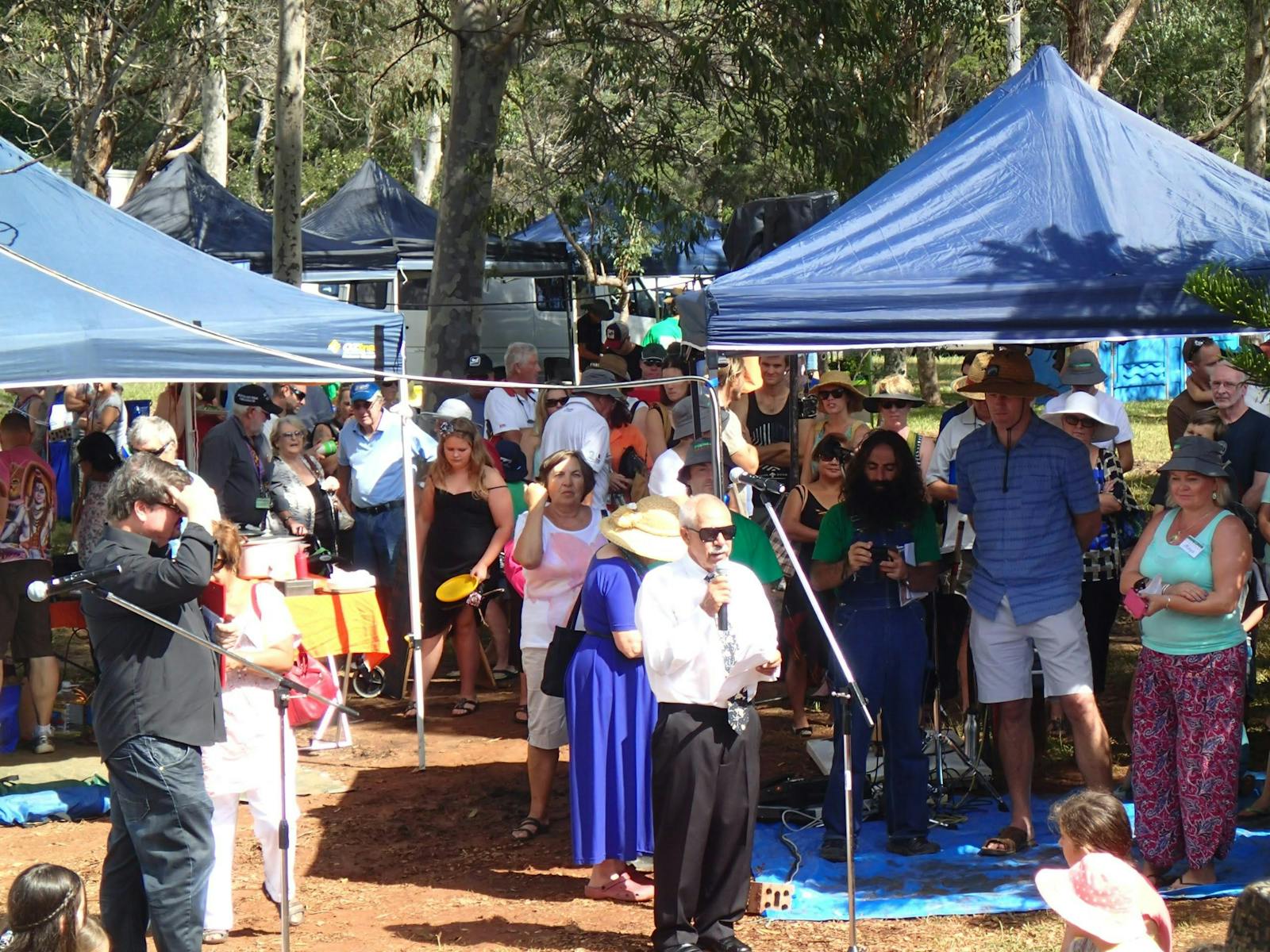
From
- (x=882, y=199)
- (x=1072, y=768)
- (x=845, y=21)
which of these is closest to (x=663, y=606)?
(x=882, y=199)

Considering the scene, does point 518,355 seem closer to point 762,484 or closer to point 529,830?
point 529,830

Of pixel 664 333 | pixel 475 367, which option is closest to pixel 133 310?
pixel 475 367

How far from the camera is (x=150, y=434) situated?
7.24 meters

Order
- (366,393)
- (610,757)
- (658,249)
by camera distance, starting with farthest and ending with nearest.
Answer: (658,249), (366,393), (610,757)

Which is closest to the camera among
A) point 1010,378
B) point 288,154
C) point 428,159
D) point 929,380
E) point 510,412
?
point 1010,378

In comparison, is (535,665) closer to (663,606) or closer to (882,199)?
(663,606)

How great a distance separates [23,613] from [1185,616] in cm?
594

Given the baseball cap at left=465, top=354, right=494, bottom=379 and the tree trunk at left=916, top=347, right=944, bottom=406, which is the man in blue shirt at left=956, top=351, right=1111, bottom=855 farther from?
the tree trunk at left=916, top=347, right=944, bottom=406

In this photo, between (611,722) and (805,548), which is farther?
(805,548)

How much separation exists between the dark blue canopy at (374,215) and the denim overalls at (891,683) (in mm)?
13232

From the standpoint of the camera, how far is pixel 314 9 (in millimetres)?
21969

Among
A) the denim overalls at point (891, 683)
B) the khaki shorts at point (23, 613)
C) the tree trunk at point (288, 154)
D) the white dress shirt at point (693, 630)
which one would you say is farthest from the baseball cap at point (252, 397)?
the white dress shirt at point (693, 630)

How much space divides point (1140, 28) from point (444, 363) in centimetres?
1912

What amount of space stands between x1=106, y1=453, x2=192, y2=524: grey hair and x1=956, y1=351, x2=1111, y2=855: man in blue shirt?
3303mm
